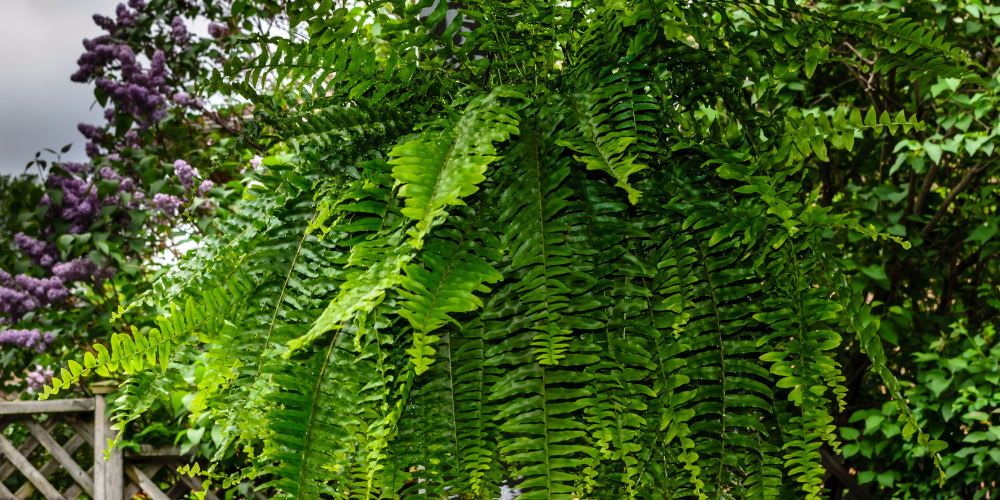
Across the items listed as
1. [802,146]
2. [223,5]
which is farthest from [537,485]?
[223,5]

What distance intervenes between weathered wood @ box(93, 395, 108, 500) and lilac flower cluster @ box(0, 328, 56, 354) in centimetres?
29

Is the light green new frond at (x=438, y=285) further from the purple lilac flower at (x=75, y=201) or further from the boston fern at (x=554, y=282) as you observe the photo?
the purple lilac flower at (x=75, y=201)

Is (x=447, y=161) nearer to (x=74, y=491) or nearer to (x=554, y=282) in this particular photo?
(x=554, y=282)

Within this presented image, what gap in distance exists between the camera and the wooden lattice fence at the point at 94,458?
2.23 meters

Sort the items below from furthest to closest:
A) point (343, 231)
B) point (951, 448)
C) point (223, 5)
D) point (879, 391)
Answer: point (223, 5) → point (879, 391) → point (951, 448) → point (343, 231)

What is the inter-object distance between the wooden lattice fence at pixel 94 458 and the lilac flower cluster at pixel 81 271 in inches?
16.4

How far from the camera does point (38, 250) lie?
2422 mm

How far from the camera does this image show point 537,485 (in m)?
0.45

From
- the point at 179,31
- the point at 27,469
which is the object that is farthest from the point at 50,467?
the point at 179,31

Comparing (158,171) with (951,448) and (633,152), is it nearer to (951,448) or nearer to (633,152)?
(633,152)

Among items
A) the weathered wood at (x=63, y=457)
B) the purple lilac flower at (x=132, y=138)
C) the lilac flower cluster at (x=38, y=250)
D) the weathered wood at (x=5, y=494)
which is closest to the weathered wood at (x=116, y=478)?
the weathered wood at (x=63, y=457)

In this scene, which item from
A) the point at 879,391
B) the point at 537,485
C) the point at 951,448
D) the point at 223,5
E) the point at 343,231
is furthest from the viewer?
the point at 223,5

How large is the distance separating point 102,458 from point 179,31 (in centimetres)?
160

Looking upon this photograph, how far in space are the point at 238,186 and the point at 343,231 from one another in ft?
5.18
